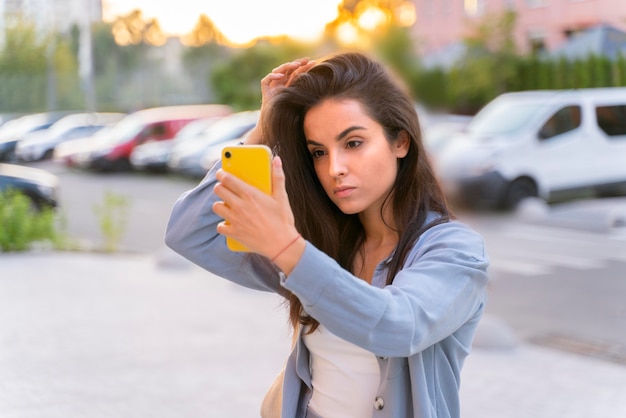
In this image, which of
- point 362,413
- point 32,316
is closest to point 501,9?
point 32,316

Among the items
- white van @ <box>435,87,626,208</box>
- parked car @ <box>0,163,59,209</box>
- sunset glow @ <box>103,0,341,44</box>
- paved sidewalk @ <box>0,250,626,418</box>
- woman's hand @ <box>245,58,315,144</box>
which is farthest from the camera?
parked car @ <box>0,163,59,209</box>

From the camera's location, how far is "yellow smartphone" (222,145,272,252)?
48.0 inches

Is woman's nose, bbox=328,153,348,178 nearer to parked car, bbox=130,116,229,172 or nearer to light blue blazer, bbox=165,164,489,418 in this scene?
light blue blazer, bbox=165,164,489,418

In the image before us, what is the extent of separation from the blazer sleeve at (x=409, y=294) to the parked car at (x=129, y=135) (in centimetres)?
933

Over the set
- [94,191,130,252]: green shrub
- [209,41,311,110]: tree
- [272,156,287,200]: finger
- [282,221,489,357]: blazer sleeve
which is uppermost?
[272,156,287,200]: finger

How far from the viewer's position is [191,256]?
1.90 meters

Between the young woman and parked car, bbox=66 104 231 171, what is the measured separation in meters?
8.99

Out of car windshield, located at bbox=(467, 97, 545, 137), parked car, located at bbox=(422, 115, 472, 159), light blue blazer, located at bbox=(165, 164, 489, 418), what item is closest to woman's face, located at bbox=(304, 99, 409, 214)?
light blue blazer, located at bbox=(165, 164, 489, 418)

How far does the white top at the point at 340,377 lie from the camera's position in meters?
1.67

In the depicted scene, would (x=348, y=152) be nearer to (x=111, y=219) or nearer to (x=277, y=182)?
(x=277, y=182)

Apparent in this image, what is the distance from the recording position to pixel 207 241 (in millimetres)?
1878

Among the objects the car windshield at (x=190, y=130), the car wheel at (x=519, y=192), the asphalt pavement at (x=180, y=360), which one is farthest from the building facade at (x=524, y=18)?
the car windshield at (x=190, y=130)

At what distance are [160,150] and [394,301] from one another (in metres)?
10.8

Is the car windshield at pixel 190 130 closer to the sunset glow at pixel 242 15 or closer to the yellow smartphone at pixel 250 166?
the sunset glow at pixel 242 15
